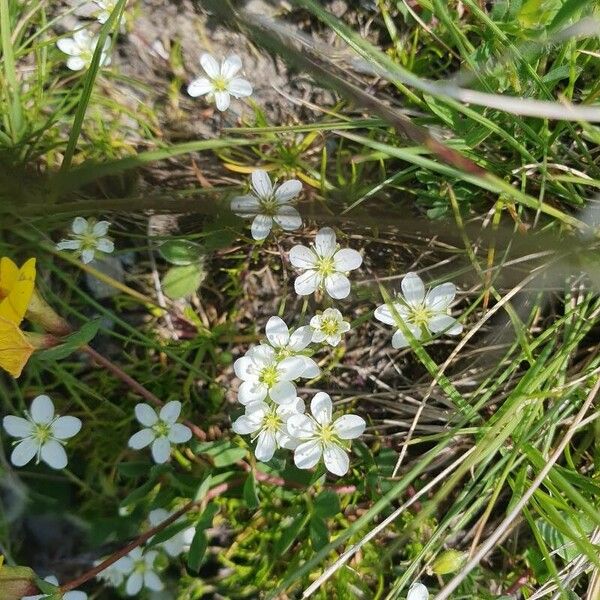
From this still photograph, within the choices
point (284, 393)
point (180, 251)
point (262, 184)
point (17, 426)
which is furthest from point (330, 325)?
point (17, 426)

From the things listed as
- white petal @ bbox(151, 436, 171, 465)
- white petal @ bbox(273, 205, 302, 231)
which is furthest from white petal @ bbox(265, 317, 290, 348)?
white petal @ bbox(151, 436, 171, 465)

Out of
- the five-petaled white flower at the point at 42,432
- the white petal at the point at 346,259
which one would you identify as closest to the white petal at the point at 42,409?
the five-petaled white flower at the point at 42,432

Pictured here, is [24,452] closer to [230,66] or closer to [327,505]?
[327,505]

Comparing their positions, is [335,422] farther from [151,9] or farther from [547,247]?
[151,9]

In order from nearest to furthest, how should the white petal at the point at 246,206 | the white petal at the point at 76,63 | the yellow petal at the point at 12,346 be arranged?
the yellow petal at the point at 12,346 < the white petal at the point at 246,206 < the white petal at the point at 76,63

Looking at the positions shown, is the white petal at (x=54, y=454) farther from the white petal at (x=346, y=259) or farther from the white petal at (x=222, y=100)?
the white petal at (x=222, y=100)

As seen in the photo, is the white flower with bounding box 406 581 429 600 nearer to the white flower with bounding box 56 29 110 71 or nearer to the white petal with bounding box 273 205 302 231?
the white petal with bounding box 273 205 302 231

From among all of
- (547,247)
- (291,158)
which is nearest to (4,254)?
(291,158)
